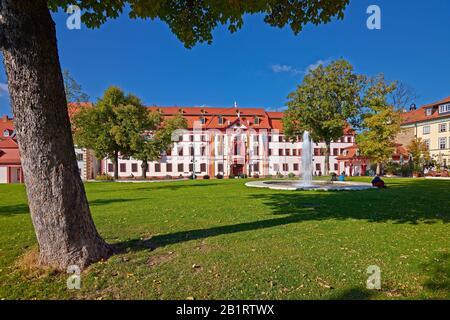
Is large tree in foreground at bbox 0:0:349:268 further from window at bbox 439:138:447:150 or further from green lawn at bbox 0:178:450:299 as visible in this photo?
window at bbox 439:138:447:150

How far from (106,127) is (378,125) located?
38.4 meters

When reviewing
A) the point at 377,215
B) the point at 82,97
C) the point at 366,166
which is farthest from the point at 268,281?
the point at 366,166

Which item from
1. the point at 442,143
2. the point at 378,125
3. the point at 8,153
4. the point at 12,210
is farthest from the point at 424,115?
the point at 8,153

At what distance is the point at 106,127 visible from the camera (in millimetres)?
38500

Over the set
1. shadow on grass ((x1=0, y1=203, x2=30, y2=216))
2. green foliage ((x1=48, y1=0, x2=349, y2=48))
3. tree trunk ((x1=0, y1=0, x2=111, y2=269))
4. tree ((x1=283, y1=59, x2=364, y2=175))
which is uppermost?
tree ((x1=283, y1=59, x2=364, y2=175))

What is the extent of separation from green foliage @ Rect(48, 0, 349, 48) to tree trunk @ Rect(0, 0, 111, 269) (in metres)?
1.83

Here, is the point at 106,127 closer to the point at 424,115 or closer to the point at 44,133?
the point at 44,133

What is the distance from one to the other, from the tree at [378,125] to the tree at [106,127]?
108 ft

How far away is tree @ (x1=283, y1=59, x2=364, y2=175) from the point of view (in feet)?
122

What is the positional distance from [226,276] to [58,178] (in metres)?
3.34

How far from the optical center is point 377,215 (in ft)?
30.9

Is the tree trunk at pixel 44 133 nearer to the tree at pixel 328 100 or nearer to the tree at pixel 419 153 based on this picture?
the tree at pixel 328 100

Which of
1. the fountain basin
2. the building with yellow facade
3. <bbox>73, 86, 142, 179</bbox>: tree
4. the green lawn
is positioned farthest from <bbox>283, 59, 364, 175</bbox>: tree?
the green lawn
